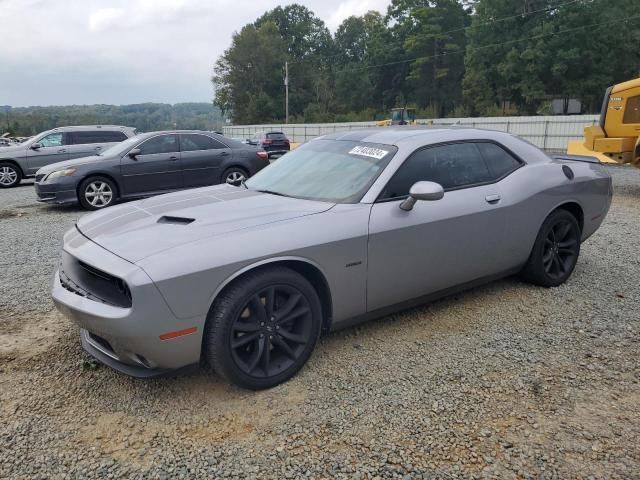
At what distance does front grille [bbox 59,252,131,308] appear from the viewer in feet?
8.54

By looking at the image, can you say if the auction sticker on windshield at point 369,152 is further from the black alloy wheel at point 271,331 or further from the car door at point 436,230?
the black alloy wheel at point 271,331

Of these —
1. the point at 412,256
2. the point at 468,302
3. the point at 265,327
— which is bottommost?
the point at 468,302

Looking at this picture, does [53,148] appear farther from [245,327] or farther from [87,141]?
[245,327]

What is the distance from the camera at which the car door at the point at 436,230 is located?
10.8ft

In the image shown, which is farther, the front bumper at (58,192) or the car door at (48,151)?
the car door at (48,151)

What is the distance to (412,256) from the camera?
11.2ft

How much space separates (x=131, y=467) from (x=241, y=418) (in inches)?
23.1

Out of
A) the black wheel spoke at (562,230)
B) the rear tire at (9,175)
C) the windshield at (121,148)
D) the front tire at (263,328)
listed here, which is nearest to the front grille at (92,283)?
the front tire at (263,328)

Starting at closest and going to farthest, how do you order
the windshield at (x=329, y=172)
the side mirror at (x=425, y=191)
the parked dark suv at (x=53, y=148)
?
the side mirror at (x=425, y=191) → the windshield at (x=329, y=172) → the parked dark suv at (x=53, y=148)

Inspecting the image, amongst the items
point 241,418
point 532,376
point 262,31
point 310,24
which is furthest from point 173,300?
point 310,24

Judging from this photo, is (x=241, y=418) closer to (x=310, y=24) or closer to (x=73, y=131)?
(x=73, y=131)

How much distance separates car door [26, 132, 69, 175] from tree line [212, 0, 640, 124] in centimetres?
3901

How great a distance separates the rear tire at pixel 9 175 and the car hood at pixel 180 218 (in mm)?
11535

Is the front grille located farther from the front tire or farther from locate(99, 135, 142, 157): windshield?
locate(99, 135, 142, 157): windshield
